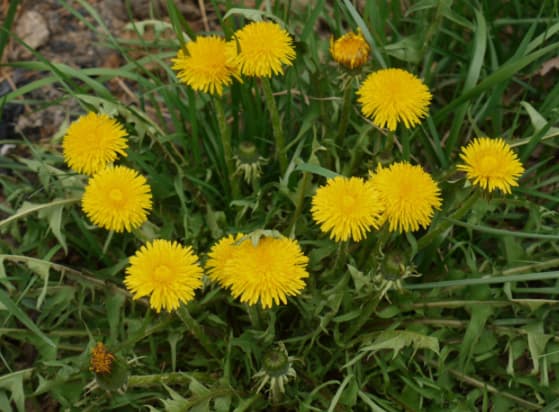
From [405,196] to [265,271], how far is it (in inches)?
13.5

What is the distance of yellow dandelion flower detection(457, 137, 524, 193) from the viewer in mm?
1365

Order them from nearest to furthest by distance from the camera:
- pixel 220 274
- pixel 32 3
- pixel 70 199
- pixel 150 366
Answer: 1. pixel 220 274
2. pixel 150 366
3. pixel 70 199
4. pixel 32 3

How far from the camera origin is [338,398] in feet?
5.08

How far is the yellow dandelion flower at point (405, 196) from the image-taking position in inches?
53.7

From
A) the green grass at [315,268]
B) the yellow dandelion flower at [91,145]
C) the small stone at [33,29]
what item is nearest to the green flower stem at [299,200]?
the green grass at [315,268]

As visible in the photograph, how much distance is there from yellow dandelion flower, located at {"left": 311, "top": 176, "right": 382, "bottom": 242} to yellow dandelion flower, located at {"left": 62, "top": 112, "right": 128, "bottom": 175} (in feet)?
1.81

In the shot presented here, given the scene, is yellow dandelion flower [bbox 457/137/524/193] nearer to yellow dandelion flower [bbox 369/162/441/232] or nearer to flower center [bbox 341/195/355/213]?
yellow dandelion flower [bbox 369/162/441/232]

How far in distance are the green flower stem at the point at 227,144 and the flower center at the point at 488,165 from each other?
70 centimetres

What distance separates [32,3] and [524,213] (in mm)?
2109

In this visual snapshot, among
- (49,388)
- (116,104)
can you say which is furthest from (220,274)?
(116,104)

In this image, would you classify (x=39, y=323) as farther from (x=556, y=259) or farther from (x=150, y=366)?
(x=556, y=259)

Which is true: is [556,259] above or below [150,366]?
above

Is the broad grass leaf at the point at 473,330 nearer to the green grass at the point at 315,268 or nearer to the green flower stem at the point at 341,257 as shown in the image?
the green grass at the point at 315,268

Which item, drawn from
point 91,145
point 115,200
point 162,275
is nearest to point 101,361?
point 162,275
